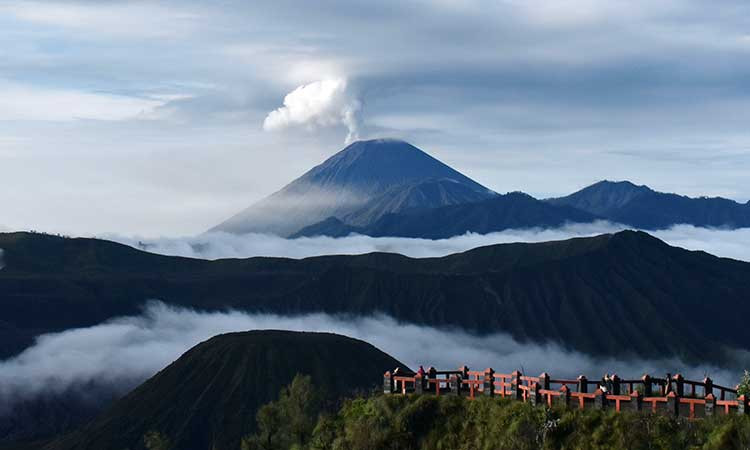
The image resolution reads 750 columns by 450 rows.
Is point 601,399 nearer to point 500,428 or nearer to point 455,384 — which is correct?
point 500,428

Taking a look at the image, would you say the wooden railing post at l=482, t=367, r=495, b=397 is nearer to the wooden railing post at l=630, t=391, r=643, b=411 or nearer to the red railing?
the red railing

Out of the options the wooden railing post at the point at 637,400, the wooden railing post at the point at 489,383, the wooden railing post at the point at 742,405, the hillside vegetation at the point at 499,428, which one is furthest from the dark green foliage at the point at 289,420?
the wooden railing post at the point at 742,405

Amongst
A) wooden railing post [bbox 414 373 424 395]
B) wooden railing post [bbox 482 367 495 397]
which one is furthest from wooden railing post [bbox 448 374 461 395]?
wooden railing post [bbox 414 373 424 395]

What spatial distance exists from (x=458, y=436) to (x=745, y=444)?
15.3 m

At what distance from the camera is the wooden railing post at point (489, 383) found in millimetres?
60031

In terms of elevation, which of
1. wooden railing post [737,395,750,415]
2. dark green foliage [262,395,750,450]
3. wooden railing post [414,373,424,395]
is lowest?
dark green foliage [262,395,750,450]

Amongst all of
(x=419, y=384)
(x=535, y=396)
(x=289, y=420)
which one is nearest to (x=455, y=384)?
(x=419, y=384)

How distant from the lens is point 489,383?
6022 centimetres

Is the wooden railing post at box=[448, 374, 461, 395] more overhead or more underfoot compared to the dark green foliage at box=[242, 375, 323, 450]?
more overhead

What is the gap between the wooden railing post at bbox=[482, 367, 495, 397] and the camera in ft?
197

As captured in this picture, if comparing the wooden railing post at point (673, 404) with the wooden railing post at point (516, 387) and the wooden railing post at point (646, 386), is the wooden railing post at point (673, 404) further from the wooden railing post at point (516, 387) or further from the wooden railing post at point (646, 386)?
the wooden railing post at point (516, 387)

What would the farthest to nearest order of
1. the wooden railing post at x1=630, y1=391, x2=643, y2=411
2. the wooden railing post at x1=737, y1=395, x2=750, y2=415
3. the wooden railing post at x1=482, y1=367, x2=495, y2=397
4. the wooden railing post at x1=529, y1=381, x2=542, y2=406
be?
the wooden railing post at x1=482, y1=367, x2=495, y2=397 < the wooden railing post at x1=529, y1=381, x2=542, y2=406 < the wooden railing post at x1=630, y1=391, x2=643, y2=411 < the wooden railing post at x1=737, y1=395, x2=750, y2=415

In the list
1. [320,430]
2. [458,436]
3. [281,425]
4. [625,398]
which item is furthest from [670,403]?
[281,425]

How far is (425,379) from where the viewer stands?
2516 inches
